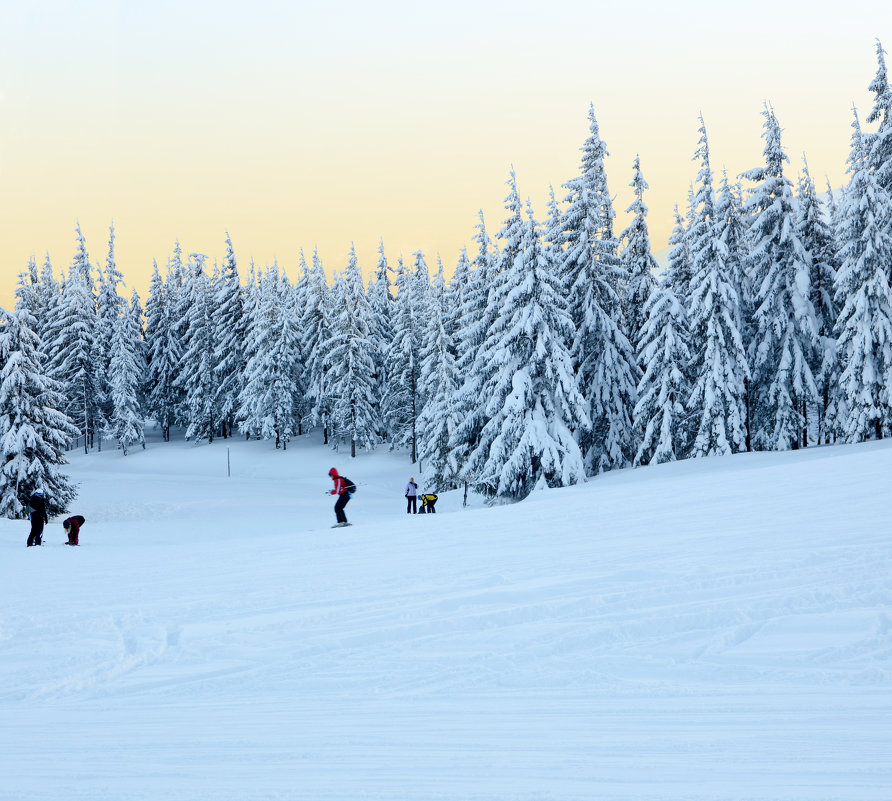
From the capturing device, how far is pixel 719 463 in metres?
24.0

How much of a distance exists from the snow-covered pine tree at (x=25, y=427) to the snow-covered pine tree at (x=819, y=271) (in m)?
32.5

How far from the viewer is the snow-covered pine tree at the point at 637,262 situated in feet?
99.8

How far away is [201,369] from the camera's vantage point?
58656 millimetres

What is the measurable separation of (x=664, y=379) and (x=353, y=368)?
29.3 meters

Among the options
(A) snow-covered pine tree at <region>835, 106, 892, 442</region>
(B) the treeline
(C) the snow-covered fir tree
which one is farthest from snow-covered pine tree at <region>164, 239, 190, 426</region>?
(A) snow-covered pine tree at <region>835, 106, 892, 442</region>

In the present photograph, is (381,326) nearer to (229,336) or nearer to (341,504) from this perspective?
(229,336)

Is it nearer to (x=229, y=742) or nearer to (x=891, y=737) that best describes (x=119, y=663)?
(x=229, y=742)

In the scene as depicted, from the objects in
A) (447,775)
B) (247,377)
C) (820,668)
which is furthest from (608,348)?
(247,377)

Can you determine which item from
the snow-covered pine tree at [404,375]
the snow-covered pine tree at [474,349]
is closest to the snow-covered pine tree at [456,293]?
the snow-covered pine tree at [474,349]

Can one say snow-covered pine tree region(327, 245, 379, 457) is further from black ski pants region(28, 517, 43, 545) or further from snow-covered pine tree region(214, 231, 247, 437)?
black ski pants region(28, 517, 43, 545)

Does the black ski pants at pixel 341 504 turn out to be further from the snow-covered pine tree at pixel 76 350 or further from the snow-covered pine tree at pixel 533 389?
the snow-covered pine tree at pixel 76 350

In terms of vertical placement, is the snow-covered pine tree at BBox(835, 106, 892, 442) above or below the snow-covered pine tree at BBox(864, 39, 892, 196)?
below

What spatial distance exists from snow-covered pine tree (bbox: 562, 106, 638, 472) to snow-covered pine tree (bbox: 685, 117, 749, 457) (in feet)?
9.43

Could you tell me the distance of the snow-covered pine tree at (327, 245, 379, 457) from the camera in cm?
5234
